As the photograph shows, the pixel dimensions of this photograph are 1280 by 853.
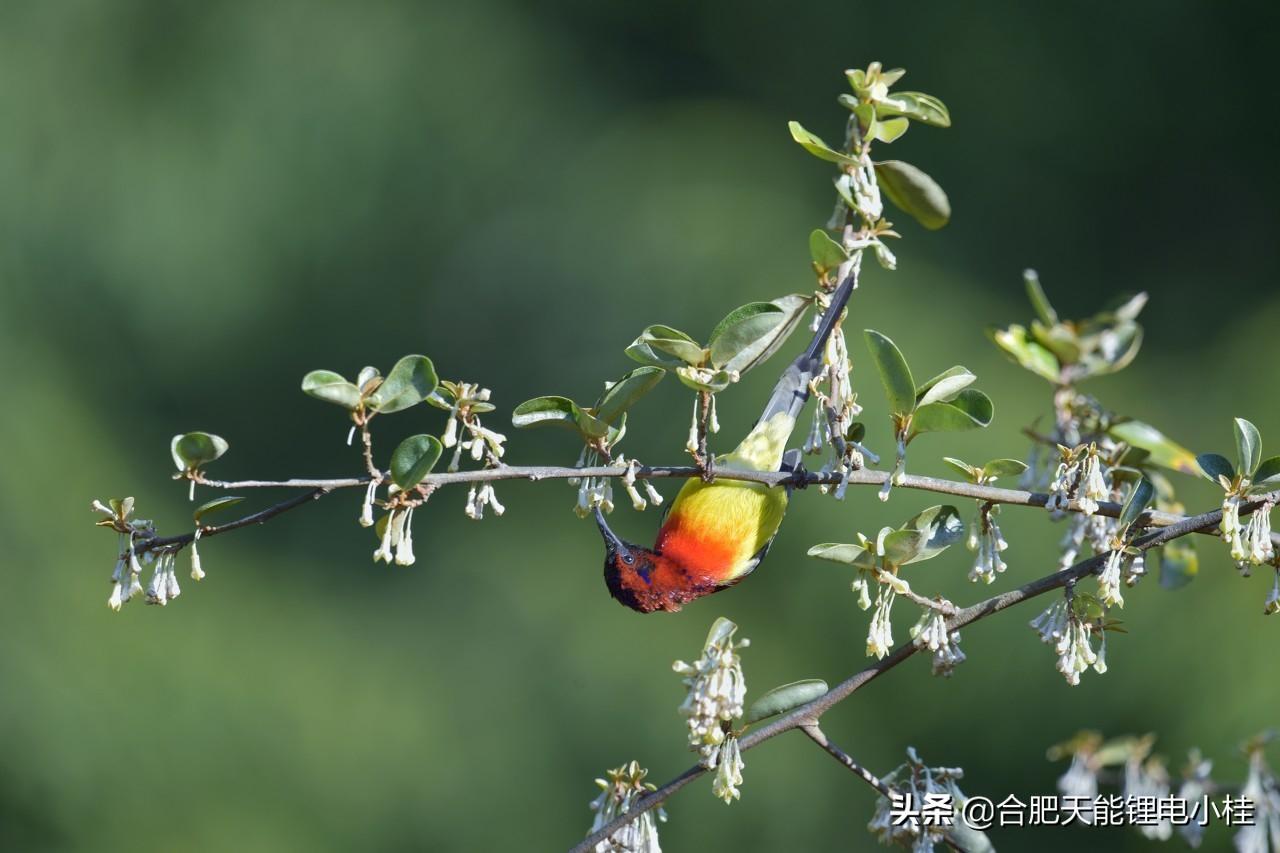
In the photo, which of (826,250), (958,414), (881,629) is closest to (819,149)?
(826,250)

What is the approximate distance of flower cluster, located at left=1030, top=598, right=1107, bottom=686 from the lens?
631mm

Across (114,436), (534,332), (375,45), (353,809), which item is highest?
(375,45)

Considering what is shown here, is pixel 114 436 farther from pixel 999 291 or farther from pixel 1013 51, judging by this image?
pixel 1013 51

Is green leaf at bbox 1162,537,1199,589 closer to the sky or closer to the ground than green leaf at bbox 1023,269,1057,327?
closer to the sky

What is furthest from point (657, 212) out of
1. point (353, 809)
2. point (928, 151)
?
point (353, 809)

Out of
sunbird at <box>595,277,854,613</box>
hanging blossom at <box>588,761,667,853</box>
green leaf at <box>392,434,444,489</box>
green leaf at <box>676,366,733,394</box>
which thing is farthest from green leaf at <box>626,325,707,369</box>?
sunbird at <box>595,277,854,613</box>

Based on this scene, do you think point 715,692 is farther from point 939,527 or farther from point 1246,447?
point 1246,447

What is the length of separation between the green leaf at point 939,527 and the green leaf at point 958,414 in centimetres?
5

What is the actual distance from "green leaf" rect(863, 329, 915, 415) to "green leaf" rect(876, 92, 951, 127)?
114 millimetres

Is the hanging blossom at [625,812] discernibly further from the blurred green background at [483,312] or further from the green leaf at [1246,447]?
the blurred green background at [483,312]

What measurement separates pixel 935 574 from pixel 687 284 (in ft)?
2.28

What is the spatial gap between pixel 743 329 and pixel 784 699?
0.22m

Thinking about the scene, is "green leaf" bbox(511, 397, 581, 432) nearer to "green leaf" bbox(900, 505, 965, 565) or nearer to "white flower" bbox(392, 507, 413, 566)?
"white flower" bbox(392, 507, 413, 566)

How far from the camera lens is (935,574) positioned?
1835mm
